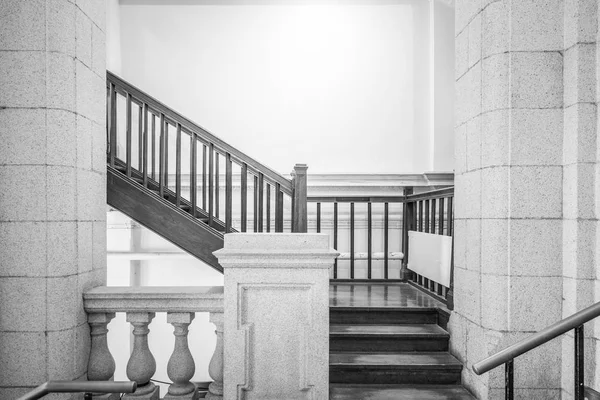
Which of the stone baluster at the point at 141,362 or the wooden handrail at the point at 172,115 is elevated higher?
the wooden handrail at the point at 172,115

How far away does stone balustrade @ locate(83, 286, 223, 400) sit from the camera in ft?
7.82

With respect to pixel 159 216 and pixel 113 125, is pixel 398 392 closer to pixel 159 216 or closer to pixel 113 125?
pixel 159 216

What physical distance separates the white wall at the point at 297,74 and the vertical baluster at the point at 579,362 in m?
4.42

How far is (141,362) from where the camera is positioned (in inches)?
94.8

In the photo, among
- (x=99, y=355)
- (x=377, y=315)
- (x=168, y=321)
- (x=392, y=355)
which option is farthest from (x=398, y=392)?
(x=99, y=355)

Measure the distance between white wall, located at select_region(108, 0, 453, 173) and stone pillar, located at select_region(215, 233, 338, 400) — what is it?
3785mm

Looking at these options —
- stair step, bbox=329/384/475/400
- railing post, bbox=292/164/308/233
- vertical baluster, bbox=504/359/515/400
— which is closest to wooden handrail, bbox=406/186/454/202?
railing post, bbox=292/164/308/233

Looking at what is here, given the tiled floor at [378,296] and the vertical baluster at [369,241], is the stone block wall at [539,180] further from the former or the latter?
the vertical baluster at [369,241]

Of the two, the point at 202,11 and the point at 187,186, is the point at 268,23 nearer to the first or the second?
the point at 202,11

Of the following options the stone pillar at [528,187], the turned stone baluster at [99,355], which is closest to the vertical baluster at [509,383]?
the stone pillar at [528,187]

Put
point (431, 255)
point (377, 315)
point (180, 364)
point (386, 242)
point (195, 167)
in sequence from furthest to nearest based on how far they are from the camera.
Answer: point (386, 242) → point (431, 255) → point (195, 167) → point (377, 315) → point (180, 364)

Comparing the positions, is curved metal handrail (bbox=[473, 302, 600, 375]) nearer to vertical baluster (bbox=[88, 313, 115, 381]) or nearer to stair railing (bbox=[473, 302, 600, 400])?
stair railing (bbox=[473, 302, 600, 400])

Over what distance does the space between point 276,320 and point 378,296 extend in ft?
8.18

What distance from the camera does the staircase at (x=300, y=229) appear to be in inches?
124
